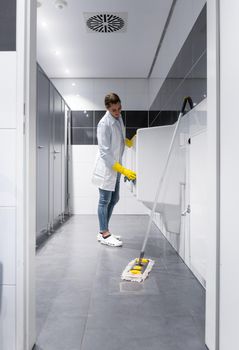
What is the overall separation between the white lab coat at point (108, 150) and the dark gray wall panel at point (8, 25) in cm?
173

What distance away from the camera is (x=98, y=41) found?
3.56 meters

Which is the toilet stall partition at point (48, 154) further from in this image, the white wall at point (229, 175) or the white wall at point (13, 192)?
the white wall at point (229, 175)

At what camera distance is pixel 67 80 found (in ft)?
16.0

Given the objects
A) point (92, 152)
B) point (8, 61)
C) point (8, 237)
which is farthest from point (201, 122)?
point (92, 152)

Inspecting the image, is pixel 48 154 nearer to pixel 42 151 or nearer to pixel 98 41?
pixel 42 151

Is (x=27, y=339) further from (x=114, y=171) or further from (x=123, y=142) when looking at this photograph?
(x=123, y=142)

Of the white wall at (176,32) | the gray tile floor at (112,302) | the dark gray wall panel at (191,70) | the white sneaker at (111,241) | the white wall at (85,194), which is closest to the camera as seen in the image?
the gray tile floor at (112,302)

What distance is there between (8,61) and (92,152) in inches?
148

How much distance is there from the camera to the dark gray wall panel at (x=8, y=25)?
1084mm

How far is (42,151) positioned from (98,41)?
1633mm

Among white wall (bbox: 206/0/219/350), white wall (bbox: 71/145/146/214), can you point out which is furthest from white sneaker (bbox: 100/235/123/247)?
white wall (bbox: 71/145/146/214)

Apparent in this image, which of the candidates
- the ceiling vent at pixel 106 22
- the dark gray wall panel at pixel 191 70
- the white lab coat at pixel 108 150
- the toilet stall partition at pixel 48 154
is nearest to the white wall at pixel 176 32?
the dark gray wall panel at pixel 191 70

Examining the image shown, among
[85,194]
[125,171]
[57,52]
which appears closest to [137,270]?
[125,171]

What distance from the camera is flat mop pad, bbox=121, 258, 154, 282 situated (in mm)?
1910
